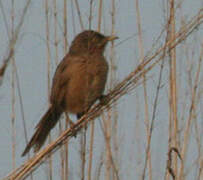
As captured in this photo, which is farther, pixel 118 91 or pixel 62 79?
pixel 62 79

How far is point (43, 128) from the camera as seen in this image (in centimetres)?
330

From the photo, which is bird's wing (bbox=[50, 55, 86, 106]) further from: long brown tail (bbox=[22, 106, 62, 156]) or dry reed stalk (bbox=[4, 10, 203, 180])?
dry reed stalk (bbox=[4, 10, 203, 180])

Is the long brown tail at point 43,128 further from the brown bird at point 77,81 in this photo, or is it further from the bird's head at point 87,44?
the bird's head at point 87,44

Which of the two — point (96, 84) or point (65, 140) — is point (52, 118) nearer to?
point (96, 84)

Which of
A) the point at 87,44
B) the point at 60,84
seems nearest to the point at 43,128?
the point at 60,84

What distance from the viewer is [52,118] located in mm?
3502

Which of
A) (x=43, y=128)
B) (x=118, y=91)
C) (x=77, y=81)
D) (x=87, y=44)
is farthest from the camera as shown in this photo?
(x=87, y=44)

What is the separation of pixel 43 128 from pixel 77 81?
0.48m

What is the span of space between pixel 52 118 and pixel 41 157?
141 centimetres

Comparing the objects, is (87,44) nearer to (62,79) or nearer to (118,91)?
(62,79)

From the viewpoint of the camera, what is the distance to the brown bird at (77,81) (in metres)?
3.38

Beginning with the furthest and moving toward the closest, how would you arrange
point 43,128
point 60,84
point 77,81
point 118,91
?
point 60,84, point 77,81, point 43,128, point 118,91

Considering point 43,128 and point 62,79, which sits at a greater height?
point 62,79

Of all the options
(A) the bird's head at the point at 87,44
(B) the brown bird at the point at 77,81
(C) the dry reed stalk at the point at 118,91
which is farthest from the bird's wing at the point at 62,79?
(C) the dry reed stalk at the point at 118,91
